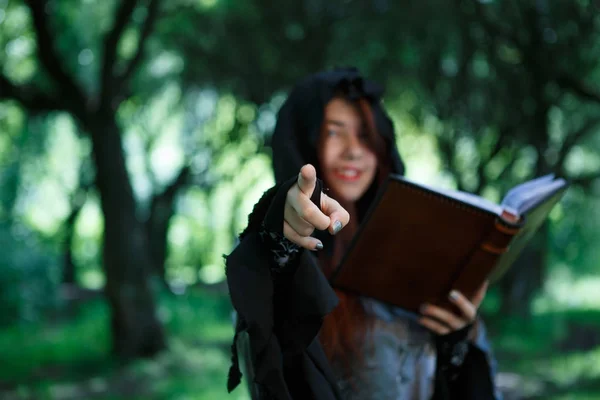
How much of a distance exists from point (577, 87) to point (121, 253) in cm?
579

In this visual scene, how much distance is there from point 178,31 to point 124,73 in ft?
7.94

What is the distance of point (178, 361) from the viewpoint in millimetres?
7535

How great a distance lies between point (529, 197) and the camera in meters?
1.75

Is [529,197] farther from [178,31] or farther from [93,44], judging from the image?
[93,44]

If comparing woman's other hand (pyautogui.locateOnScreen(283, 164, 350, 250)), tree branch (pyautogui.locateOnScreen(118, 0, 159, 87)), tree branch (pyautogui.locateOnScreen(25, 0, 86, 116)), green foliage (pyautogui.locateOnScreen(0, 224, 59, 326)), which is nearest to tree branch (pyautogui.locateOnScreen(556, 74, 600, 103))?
tree branch (pyautogui.locateOnScreen(118, 0, 159, 87))

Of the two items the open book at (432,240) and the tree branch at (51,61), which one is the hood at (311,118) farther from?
the tree branch at (51,61)

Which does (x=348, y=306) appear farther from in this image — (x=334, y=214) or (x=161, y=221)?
(x=161, y=221)

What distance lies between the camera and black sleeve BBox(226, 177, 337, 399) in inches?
50.1

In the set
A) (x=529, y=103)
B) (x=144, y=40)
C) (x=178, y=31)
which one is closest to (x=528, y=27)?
(x=529, y=103)

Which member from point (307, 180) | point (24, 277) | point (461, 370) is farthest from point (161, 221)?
point (307, 180)

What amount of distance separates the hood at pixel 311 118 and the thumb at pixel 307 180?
0.63 m

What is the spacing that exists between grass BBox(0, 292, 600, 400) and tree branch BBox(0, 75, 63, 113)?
315 cm

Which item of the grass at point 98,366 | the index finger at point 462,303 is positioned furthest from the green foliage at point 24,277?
the index finger at point 462,303

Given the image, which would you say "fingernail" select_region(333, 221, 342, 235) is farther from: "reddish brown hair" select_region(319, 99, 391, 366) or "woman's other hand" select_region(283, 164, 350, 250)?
"reddish brown hair" select_region(319, 99, 391, 366)
